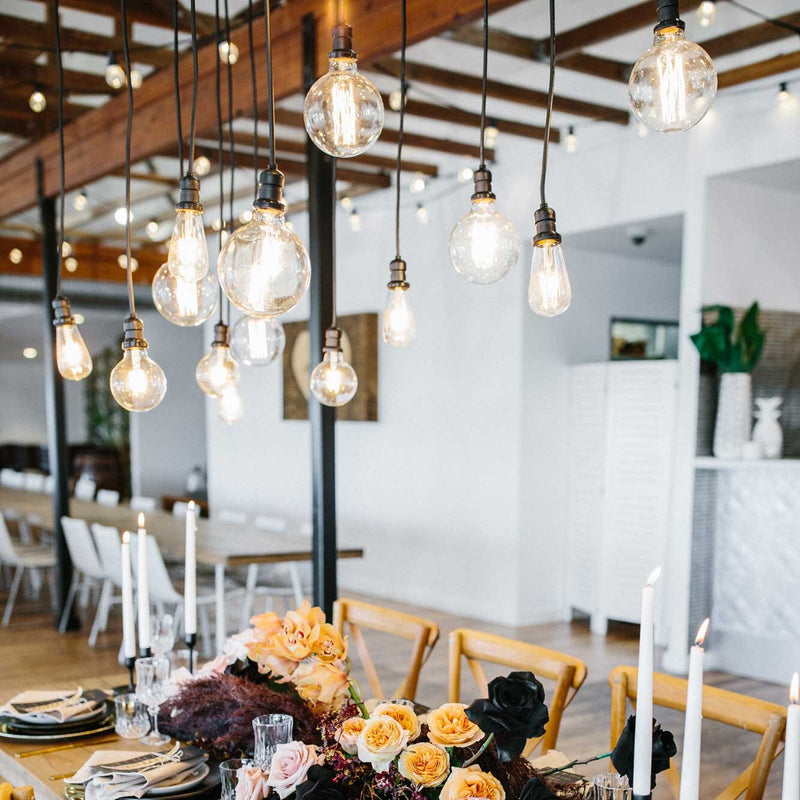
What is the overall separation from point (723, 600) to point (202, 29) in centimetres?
429

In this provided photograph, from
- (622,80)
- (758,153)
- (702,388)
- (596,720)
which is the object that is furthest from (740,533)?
(622,80)

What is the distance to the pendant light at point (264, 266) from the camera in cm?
141

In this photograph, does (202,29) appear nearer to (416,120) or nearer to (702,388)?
(416,120)

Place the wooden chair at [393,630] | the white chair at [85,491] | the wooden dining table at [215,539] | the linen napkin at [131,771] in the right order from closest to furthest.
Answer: the linen napkin at [131,771], the wooden chair at [393,630], the wooden dining table at [215,539], the white chair at [85,491]

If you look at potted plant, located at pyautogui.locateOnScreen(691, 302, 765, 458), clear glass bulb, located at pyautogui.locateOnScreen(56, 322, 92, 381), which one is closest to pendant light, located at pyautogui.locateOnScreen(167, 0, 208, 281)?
clear glass bulb, located at pyautogui.locateOnScreen(56, 322, 92, 381)

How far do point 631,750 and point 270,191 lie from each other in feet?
3.45

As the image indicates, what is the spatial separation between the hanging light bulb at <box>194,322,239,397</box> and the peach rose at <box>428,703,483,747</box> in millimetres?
1684

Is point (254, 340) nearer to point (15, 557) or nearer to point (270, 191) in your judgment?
point (270, 191)

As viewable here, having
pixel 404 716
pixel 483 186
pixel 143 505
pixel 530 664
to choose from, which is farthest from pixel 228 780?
pixel 143 505

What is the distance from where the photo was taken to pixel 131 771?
1809 millimetres

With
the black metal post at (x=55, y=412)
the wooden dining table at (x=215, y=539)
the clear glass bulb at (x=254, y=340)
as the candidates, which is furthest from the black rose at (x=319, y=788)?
the black metal post at (x=55, y=412)

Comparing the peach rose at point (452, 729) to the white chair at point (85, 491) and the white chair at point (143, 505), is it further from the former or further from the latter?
the white chair at point (85, 491)

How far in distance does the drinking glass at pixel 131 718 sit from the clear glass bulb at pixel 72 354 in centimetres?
85

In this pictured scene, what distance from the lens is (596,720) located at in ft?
14.2
